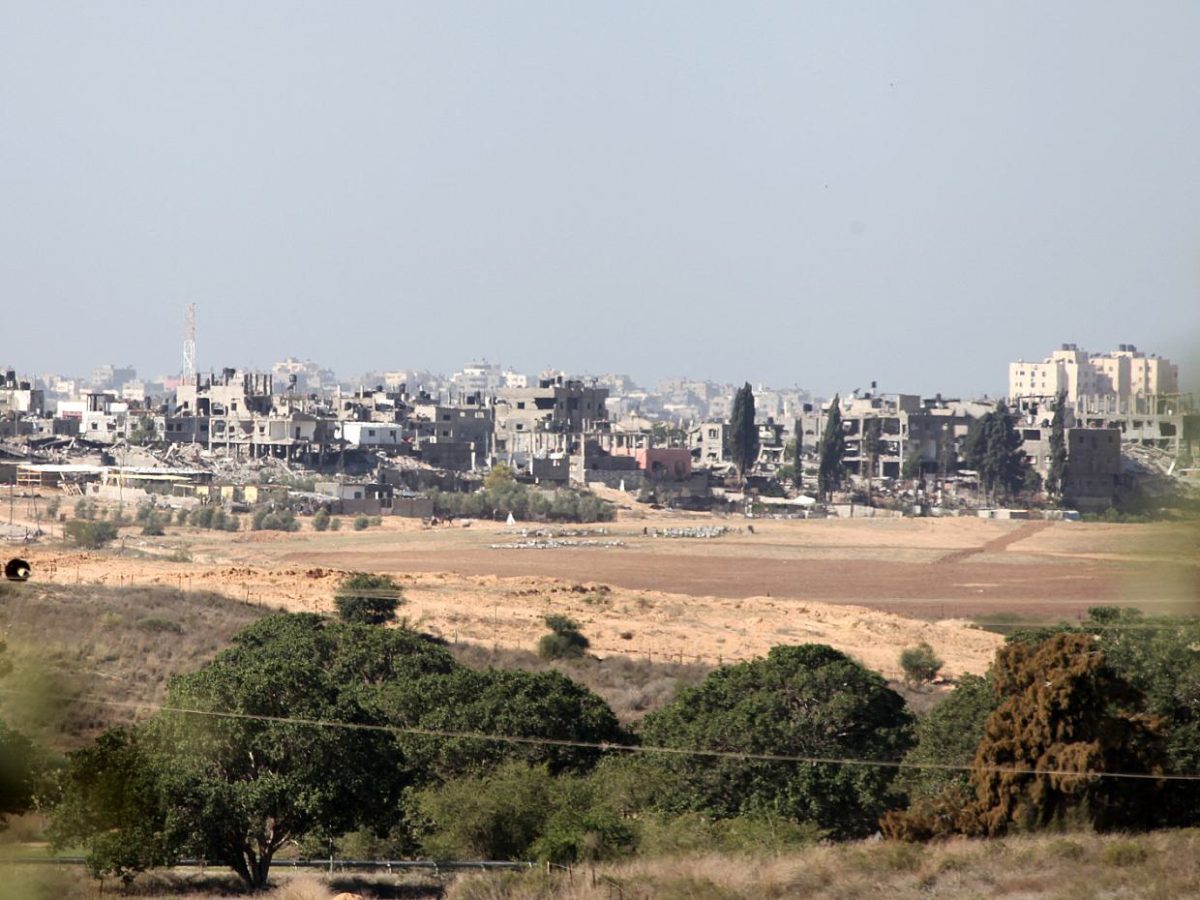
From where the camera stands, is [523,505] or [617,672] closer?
[617,672]

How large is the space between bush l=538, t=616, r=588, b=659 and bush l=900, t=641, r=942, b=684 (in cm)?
551

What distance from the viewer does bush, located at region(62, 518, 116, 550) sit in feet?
158

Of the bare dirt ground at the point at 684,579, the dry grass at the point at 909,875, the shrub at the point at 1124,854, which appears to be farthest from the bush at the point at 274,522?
the shrub at the point at 1124,854

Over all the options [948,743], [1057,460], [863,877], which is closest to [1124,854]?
[863,877]

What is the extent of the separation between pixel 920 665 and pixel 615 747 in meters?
10.5

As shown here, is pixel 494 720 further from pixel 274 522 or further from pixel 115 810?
pixel 274 522

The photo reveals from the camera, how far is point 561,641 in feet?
101

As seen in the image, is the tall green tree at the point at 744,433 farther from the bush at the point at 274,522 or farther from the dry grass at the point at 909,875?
the dry grass at the point at 909,875

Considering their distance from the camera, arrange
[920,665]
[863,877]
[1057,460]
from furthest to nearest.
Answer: [1057,460]
[920,665]
[863,877]

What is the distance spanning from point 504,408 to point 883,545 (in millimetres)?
50668

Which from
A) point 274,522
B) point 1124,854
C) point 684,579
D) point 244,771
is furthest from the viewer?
point 274,522

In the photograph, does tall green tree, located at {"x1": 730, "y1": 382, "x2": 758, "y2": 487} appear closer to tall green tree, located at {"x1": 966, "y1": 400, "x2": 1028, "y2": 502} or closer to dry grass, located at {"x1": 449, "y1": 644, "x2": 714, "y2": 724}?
tall green tree, located at {"x1": 966, "y1": 400, "x2": 1028, "y2": 502}

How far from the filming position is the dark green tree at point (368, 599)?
107 ft

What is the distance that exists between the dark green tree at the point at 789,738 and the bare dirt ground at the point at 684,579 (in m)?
3.68
